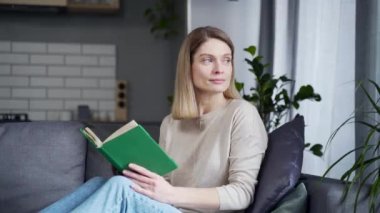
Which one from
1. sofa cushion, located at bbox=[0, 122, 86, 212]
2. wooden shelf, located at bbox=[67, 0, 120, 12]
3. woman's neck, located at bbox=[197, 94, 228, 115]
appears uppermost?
wooden shelf, located at bbox=[67, 0, 120, 12]

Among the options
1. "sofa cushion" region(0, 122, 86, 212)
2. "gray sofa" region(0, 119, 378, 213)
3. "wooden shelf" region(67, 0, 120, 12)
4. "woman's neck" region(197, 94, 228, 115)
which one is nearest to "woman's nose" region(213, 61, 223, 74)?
"woman's neck" region(197, 94, 228, 115)

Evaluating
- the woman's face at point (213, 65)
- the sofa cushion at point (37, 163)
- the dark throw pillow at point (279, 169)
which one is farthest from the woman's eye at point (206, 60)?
the sofa cushion at point (37, 163)

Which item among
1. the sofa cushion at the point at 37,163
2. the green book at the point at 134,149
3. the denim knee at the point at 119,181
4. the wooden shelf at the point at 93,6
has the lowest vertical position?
the sofa cushion at the point at 37,163

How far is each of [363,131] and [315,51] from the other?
51cm

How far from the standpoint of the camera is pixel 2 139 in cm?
213

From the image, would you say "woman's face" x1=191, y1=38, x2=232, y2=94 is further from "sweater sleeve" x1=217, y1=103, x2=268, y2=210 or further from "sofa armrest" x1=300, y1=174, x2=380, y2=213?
"sofa armrest" x1=300, y1=174, x2=380, y2=213

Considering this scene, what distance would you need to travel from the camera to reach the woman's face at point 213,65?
1.73m

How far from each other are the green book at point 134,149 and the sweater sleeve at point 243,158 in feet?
0.69

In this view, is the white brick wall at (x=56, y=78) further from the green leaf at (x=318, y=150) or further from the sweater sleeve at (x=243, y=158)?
the sweater sleeve at (x=243, y=158)

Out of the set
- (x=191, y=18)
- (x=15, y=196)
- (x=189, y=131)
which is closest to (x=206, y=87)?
(x=189, y=131)

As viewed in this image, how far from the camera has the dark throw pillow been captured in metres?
1.54

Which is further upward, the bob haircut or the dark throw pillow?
the bob haircut

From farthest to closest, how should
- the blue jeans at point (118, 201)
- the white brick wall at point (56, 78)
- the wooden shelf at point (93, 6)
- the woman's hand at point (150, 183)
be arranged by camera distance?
the white brick wall at point (56, 78) < the wooden shelf at point (93, 6) < the woman's hand at point (150, 183) < the blue jeans at point (118, 201)

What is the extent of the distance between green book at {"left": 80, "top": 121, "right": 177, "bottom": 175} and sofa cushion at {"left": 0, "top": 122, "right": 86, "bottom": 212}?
703mm
